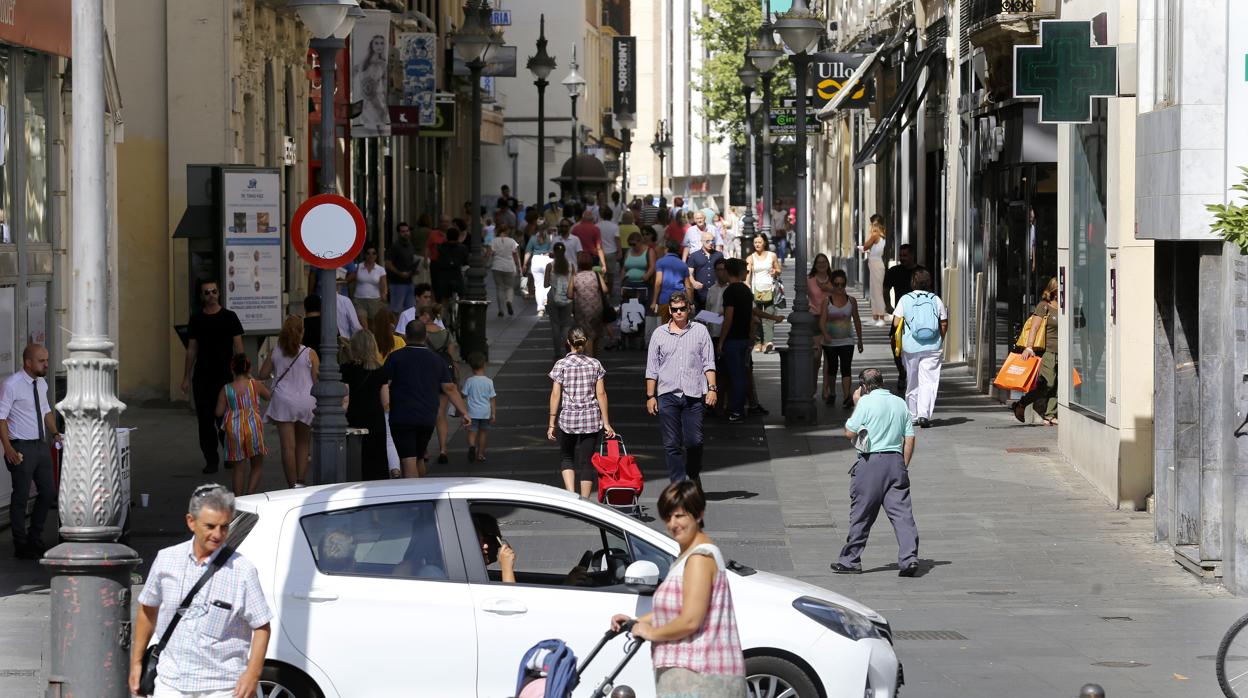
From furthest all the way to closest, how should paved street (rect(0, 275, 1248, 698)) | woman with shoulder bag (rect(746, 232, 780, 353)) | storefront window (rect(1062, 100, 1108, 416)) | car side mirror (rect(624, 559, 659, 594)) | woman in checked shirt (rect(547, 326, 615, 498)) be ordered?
woman with shoulder bag (rect(746, 232, 780, 353)), storefront window (rect(1062, 100, 1108, 416)), woman in checked shirt (rect(547, 326, 615, 498)), paved street (rect(0, 275, 1248, 698)), car side mirror (rect(624, 559, 659, 594))

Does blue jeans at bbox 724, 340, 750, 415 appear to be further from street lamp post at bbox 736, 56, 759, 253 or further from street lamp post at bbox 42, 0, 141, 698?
street lamp post at bbox 736, 56, 759, 253

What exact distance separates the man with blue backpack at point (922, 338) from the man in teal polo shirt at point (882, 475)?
7010 millimetres

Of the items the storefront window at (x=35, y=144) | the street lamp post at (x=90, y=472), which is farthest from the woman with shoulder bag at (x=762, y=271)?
the street lamp post at (x=90, y=472)

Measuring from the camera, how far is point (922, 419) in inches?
868

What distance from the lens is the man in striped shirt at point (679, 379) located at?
16.6 m

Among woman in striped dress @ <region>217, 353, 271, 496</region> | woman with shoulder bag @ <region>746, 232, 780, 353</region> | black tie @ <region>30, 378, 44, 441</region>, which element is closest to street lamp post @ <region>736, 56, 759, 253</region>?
woman with shoulder bag @ <region>746, 232, 780, 353</region>

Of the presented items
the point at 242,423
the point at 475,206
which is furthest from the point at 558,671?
the point at 475,206

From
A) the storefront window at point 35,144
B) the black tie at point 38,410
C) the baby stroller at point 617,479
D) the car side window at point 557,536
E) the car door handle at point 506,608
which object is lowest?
the baby stroller at point 617,479

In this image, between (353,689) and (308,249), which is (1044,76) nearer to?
(308,249)

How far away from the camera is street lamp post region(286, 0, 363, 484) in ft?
50.3

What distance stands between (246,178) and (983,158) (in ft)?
32.3

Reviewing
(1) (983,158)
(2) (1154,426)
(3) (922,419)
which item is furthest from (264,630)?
(1) (983,158)

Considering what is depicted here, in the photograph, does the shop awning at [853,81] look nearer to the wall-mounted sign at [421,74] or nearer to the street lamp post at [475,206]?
the wall-mounted sign at [421,74]

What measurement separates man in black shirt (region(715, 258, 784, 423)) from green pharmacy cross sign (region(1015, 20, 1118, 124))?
5160 millimetres
